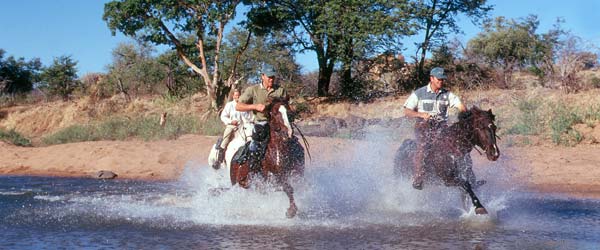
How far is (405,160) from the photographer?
415 inches

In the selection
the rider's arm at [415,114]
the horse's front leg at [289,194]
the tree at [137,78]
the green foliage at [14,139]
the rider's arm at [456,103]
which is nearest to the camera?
the horse's front leg at [289,194]

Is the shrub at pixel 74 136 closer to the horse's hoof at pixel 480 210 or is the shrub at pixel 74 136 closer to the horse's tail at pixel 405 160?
the horse's tail at pixel 405 160

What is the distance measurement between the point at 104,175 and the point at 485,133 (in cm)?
1121

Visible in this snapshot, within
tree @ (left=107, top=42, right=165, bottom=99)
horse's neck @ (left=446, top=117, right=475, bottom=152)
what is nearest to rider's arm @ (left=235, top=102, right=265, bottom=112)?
horse's neck @ (left=446, top=117, right=475, bottom=152)

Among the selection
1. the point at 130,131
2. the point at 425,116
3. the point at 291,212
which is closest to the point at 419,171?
the point at 425,116

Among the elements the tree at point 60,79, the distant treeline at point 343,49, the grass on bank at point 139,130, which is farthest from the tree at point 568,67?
the tree at point 60,79

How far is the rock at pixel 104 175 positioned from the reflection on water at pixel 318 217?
12.5 feet

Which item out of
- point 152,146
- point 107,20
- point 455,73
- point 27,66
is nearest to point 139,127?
point 152,146

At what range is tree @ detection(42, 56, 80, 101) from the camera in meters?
44.8

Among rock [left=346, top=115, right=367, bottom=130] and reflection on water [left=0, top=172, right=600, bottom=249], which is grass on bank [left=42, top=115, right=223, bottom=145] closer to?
rock [left=346, top=115, right=367, bottom=130]

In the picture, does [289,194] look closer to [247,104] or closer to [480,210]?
[247,104]

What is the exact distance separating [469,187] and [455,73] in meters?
23.9

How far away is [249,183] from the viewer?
32.2 ft

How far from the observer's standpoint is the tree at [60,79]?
44.8m
